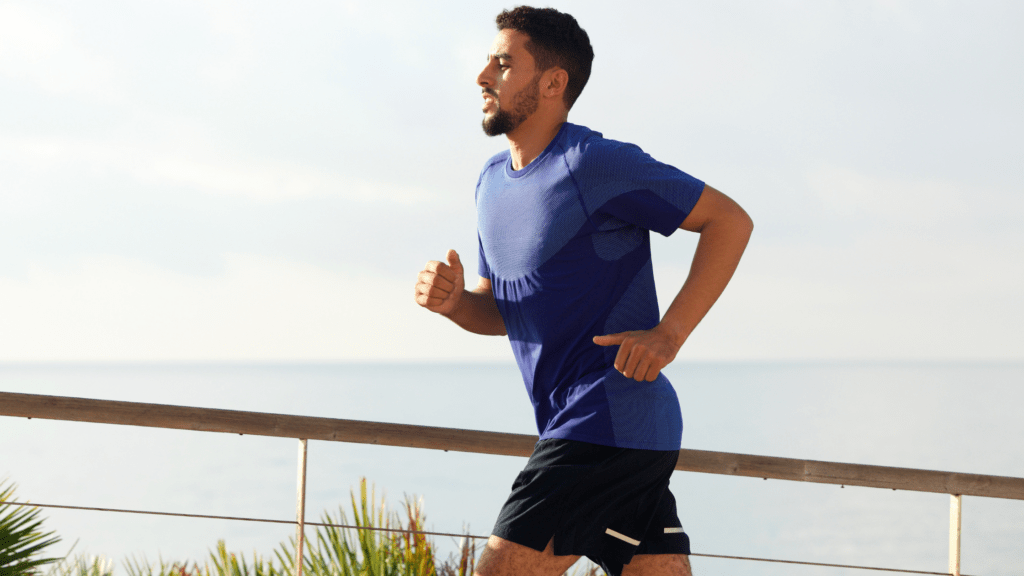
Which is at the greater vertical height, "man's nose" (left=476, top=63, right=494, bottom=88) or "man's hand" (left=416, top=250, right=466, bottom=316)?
"man's nose" (left=476, top=63, right=494, bottom=88)

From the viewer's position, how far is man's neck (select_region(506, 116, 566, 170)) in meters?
1.45

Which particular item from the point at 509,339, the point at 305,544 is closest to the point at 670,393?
the point at 509,339

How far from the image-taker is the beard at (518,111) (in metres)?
1.43

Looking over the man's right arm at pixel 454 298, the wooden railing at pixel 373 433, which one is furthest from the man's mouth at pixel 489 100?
the wooden railing at pixel 373 433

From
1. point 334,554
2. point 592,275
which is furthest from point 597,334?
point 334,554

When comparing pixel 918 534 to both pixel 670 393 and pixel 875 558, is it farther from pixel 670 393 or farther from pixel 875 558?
pixel 670 393

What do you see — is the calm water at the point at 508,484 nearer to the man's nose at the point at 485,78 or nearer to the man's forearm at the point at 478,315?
the man's forearm at the point at 478,315

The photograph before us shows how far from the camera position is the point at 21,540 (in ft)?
Result: 7.95

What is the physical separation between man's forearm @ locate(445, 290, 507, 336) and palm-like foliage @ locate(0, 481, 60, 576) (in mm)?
1621

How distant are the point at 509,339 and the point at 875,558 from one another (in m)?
101

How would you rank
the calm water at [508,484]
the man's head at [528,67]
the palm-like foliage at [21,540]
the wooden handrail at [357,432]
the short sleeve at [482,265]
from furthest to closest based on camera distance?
1. the calm water at [508,484]
2. the palm-like foliage at [21,540]
3. the wooden handrail at [357,432]
4. the short sleeve at [482,265]
5. the man's head at [528,67]

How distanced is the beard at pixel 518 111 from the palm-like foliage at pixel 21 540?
1.87m

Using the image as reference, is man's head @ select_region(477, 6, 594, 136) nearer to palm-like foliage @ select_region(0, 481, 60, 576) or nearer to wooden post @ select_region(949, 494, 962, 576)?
wooden post @ select_region(949, 494, 962, 576)

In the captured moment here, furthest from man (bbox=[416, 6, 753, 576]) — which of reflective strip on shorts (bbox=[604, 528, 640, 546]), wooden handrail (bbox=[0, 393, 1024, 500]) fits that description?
wooden handrail (bbox=[0, 393, 1024, 500])
